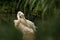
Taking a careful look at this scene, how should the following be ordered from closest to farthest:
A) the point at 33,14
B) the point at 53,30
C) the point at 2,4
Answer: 1. the point at 53,30
2. the point at 33,14
3. the point at 2,4

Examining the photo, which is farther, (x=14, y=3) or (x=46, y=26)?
(x=14, y=3)

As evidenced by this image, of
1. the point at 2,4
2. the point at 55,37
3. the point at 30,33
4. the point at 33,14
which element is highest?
the point at 2,4

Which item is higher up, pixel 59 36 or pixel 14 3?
pixel 14 3

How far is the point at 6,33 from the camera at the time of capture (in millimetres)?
1268

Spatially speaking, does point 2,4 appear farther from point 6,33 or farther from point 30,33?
point 6,33

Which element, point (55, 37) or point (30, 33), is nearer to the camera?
point (55, 37)

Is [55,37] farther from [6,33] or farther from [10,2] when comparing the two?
[10,2]

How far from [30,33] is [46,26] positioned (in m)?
0.97

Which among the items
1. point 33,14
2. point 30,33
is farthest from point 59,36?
point 33,14

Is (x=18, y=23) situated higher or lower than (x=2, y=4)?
lower

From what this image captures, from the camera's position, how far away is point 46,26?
51.1 inches

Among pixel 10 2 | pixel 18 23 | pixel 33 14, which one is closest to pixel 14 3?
pixel 10 2

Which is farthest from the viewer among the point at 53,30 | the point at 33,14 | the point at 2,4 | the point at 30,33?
the point at 2,4

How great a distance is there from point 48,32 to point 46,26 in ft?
0.12
